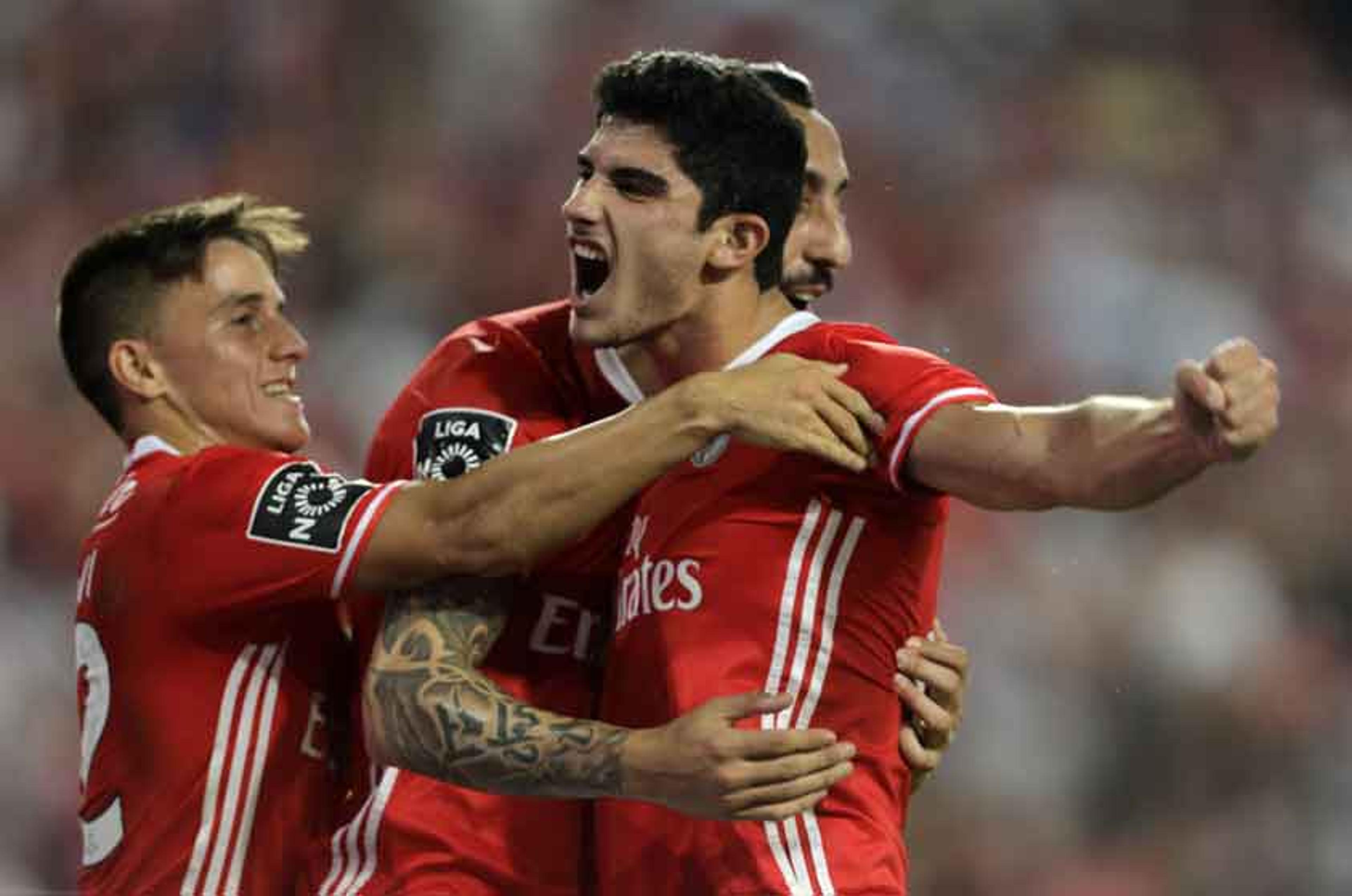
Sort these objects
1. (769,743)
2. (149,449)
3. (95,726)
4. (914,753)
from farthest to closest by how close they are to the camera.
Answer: (149,449), (95,726), (914,753), (769,743)

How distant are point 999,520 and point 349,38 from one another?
3264 millimetres

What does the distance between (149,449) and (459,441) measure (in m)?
0.75

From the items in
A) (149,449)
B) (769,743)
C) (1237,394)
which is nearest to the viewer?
(1237,394)

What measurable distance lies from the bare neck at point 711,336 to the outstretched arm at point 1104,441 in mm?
548

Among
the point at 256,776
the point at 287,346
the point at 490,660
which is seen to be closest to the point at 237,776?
the point at 256,776

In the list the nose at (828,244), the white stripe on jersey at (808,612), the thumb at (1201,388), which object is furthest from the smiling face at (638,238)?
the thumb at (1201,388)

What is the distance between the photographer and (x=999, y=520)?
6.63m

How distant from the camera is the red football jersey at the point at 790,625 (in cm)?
286

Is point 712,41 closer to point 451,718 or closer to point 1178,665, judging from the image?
point 1178,665

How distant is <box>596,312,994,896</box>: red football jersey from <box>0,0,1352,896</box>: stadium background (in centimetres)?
338

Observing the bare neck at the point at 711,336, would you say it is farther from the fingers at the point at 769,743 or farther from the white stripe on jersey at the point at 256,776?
→ the white stripe on jersey at the point at 256,776

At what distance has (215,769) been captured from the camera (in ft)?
11.0

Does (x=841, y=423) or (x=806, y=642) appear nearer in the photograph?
(x=841, y=423)

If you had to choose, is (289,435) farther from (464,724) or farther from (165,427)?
(464,724)
